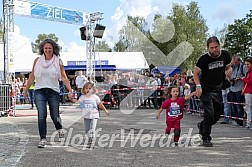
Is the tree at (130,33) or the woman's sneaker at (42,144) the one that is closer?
the woman's sneaker at (42,144)

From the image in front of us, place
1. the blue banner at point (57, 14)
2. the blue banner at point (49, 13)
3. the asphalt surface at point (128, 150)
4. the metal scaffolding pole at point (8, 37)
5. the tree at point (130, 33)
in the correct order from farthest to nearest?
the tree at point (130, 33) < the blue banner at point (57, 14) < the blue banner at point (49, 13) < the metal scaffolding pole at point (8, 37) < the asphalt surface at point (128, 150)

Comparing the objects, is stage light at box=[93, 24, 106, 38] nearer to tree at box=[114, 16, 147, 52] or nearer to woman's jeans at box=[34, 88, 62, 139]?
woman's jeans at box=[34, 88, 62, 139]

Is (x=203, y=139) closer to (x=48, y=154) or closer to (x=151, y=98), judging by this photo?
(x=48, y=154)

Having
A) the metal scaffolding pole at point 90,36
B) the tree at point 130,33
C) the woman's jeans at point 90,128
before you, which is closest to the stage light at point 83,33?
the metal scaffolding pole at point 90,36

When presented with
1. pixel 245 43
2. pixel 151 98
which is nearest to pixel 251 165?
pixel 151 98

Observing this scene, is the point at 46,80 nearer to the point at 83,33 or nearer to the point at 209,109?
the point at 209,109

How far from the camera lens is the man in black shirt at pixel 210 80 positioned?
6574 mm

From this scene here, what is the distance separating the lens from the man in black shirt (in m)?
6.57

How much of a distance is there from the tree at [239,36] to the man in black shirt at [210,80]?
58572 mm

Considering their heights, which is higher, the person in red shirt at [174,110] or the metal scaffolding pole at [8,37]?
the metal scaffolding pole at [8,37]

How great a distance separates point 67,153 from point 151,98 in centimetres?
1246

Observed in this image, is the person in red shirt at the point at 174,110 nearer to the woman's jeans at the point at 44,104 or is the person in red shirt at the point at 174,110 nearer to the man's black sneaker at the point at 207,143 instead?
the man's black sneaker at the point at 207,143

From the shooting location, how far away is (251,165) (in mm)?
5004

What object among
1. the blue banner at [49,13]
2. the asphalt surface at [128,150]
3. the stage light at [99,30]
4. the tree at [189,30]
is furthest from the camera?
the tree at [189,30]
